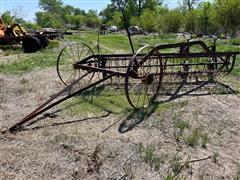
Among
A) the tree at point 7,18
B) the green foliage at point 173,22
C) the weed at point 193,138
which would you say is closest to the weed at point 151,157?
the weed at point 193,138

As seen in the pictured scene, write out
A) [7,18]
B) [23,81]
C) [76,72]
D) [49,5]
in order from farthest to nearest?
1. [49,5]
2. [7,18]
3. [76,72]
4. [23,81]

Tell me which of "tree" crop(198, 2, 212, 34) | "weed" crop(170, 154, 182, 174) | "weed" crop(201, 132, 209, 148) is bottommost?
"weed" crop(170, 154, 182, 174)

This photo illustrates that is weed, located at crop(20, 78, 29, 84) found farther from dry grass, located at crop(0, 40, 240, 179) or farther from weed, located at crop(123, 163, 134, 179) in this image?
weed, located at crop(123, 163, 134, 179)

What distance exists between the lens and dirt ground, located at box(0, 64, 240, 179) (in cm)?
300

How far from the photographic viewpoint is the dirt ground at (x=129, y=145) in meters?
3.00

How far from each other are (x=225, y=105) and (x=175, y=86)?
1247 millimetres

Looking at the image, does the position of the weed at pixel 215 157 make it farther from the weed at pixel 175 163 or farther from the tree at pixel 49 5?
the tree at pixel 49 5

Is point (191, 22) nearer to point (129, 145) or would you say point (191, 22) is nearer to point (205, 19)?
point (205, 19)

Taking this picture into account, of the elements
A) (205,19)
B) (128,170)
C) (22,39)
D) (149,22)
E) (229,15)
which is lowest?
(128,170)

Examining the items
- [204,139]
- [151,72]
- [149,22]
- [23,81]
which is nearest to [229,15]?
[149,22]

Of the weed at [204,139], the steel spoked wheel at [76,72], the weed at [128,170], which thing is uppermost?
the steel spoked wheel at [76,72]

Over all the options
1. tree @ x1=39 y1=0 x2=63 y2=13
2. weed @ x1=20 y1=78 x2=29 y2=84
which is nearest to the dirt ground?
weed @ x1=20 y1=78 x2=29 y2=84

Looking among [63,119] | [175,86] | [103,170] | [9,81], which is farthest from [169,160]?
[9,81]

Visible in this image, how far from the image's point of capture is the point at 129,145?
352 cm
